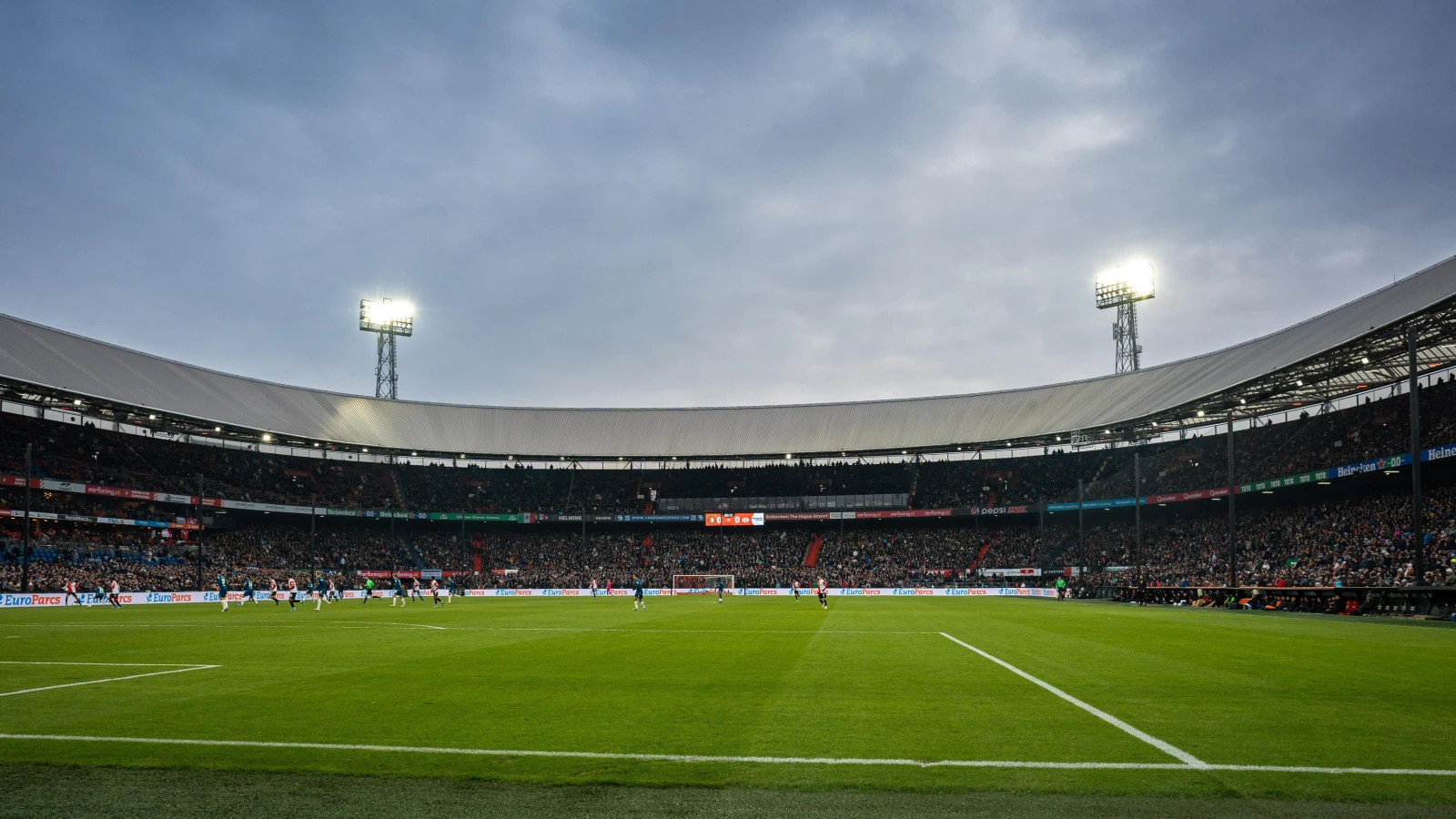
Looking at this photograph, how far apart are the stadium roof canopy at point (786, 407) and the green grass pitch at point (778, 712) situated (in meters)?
29.7

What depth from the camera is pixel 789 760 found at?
7961 mm

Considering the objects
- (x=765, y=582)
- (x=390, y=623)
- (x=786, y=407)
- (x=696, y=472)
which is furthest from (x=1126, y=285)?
(x=390, y=623)

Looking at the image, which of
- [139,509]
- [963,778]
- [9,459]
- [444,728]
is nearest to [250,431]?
[139,509]

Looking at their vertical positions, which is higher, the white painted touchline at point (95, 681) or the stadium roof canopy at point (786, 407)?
the stadium roof canopy at point (786, 407)

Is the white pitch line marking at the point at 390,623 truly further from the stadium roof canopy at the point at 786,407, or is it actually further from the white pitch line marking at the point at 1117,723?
the stadium roof canopy at the point at 786,407

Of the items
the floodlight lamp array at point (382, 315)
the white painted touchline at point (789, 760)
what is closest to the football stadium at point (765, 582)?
the white painted touchline at point (789, 760)

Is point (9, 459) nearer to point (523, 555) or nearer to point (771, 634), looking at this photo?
point (523, 555)

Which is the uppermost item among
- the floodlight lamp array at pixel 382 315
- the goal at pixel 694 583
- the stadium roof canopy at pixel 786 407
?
the floodlight lamp array at pixel 382 315

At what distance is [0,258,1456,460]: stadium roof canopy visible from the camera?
46625 millimetres

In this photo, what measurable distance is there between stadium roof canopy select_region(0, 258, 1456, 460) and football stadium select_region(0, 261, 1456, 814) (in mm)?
369

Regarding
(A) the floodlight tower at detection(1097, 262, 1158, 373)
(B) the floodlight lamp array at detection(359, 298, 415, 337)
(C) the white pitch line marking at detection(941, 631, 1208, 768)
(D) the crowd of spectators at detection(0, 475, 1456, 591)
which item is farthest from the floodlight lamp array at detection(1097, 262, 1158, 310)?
(C) the white pitch line marking at detection(941, 631, 1208, 768)

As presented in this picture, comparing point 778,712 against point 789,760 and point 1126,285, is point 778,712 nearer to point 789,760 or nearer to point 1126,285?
point 789,760

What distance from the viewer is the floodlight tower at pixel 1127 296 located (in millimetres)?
79000

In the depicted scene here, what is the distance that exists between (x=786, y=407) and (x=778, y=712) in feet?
277
